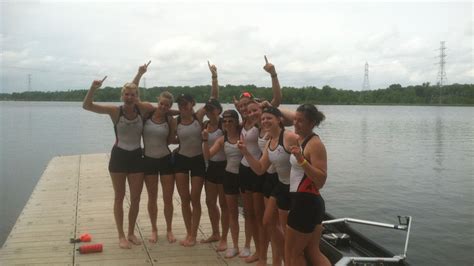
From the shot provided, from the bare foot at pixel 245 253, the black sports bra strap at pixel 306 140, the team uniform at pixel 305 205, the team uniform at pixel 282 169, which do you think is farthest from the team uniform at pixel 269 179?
the bare foot at pixel 245 253

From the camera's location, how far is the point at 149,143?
5.25m

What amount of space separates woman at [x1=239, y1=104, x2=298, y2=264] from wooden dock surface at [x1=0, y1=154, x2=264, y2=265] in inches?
45.3

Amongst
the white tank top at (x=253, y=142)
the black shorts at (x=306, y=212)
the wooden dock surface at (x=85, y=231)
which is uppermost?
the white tank top at (x=253, y=142)

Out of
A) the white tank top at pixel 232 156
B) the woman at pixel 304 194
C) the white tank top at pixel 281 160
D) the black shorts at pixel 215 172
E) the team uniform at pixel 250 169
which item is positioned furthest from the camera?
the black shorts at pixel 215 172

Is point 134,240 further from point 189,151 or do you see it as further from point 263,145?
point 263,145

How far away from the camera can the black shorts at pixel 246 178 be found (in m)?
4.55

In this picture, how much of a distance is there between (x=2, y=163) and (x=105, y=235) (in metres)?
17.9

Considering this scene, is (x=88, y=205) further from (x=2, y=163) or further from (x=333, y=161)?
(x=333, y=161)

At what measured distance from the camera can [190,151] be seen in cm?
524

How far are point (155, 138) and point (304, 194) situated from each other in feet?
7.26

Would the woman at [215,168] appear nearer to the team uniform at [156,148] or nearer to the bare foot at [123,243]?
the team uniform at [156,148]

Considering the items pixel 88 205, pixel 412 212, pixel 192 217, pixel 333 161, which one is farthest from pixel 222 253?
pixel 333 161

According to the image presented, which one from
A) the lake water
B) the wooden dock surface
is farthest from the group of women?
the lake water

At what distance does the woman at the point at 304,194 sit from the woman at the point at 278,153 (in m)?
0.26
